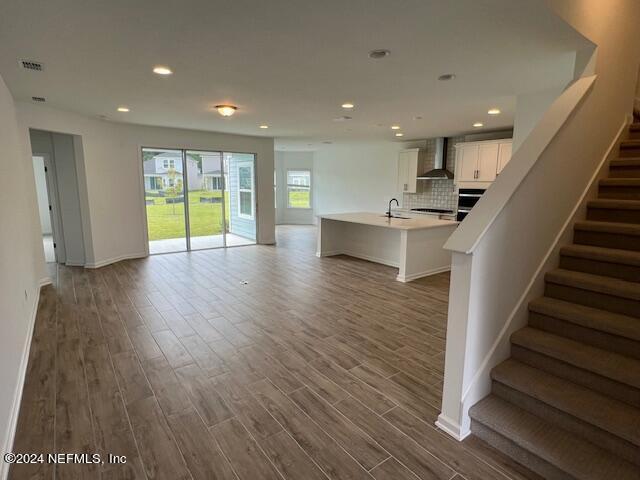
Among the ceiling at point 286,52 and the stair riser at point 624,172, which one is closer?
the ceiling at point 286,52

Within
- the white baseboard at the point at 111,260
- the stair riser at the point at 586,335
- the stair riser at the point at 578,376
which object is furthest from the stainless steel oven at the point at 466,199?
the white baseboard at the point at 111,260

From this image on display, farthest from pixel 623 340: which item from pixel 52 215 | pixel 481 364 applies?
pixel 52 215

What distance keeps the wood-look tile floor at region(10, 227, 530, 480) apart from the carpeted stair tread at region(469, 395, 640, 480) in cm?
16

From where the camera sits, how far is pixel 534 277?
98.1 inches

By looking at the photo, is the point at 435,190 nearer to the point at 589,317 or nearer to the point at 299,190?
the point at 299,190

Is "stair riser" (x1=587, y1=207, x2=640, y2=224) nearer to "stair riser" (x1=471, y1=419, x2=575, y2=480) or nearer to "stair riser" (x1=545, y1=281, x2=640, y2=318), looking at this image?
"stair riser" (x1=545, y1=281, x2=640, y2=318)

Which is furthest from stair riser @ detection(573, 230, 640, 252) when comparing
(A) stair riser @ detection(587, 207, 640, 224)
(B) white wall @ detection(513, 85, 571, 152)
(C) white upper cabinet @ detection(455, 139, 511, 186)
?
(C) white upper cabinet @ detection(455, 139, 511, 186)

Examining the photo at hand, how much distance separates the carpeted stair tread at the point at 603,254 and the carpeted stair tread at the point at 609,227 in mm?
137

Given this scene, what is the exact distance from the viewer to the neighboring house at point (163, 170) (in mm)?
7047

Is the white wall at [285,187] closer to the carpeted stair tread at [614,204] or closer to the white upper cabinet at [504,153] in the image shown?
the white upper cabinet at [504,153]

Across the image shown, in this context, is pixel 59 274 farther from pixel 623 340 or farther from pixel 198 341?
pixel 623 340

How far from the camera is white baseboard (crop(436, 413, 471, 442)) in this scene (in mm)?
2082

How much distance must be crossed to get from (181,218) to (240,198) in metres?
1.81

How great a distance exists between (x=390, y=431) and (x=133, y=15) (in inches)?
121
